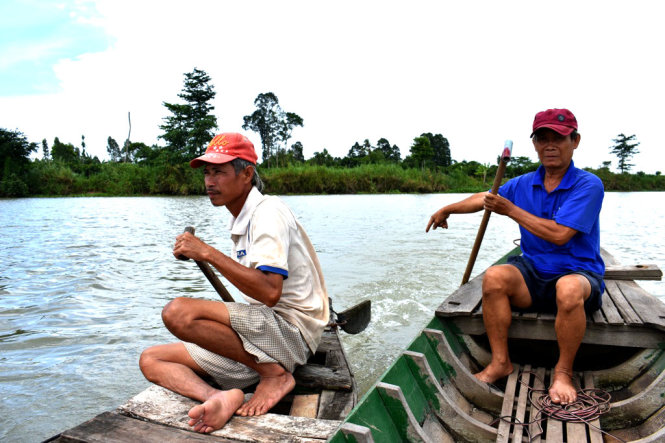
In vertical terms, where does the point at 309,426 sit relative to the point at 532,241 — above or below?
below

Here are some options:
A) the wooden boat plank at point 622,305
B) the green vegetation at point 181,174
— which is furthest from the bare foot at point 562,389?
the green vegetation at point 181,174

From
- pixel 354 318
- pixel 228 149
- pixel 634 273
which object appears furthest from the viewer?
pixel 634 273

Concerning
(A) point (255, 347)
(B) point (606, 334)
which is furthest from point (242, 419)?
(B) point (606, 334)

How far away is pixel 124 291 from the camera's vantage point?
6895 mm

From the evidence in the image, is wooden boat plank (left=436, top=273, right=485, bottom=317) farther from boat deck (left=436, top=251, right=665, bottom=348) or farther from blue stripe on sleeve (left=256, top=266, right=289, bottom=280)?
blue stripe on sleeve (left=256, top=266, right=289, bottom=280)

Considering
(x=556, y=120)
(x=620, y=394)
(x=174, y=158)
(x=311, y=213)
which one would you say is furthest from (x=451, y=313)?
(x=174, y=158)

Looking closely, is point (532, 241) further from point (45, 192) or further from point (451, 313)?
point (45, 192)

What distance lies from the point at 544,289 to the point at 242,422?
176 centimetres

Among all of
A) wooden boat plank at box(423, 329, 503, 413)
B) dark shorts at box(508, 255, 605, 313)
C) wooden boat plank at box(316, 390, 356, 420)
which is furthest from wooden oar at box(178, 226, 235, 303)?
dark shorts at box(508, 255, 605, 313)

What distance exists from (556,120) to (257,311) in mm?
1808

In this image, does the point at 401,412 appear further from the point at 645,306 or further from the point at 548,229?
the point at 645,306

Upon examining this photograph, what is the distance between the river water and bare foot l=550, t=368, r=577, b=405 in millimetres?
1816

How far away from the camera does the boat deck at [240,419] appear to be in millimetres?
1752

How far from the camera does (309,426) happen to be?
72.2 inches
